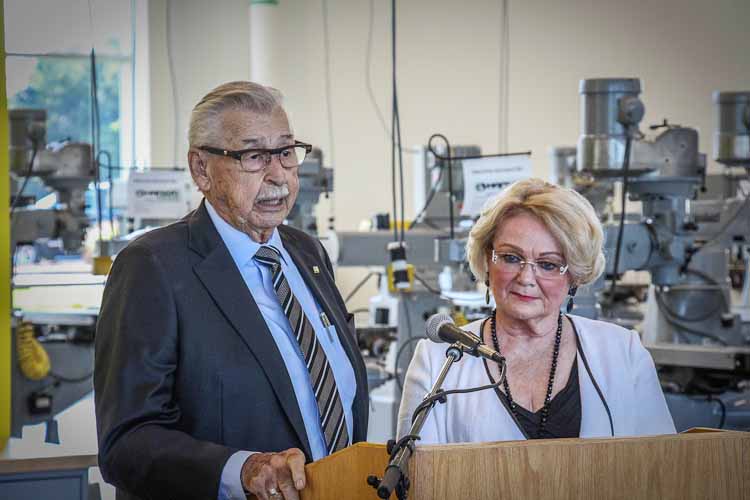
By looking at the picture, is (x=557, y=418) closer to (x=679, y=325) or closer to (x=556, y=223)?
(x=556, y=223)

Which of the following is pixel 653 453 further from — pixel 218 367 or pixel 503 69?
pixel 503 69

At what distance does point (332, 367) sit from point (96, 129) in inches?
84.0

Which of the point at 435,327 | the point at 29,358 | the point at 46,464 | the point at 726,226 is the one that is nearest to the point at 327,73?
the point at 726,226

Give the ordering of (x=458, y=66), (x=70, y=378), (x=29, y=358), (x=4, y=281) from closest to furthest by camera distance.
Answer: (x=4, y=281)
(x=29, y=358)
(x=70, y=378)
(x=458, y=66)

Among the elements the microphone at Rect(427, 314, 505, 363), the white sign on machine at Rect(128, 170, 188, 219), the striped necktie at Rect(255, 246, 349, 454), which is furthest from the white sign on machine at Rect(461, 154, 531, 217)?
the microphone at Rect(427, 314, 505, 363)

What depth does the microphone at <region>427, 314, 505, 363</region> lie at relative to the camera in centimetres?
159

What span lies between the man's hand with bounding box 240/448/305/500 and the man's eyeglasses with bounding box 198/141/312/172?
1.89 feet

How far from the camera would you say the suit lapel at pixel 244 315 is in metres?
1.87

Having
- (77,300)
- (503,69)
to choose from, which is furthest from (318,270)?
(503,69)

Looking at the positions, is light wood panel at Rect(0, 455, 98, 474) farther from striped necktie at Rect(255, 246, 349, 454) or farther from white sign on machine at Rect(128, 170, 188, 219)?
white sign on machine at Rect(128, 170, 188, 219)

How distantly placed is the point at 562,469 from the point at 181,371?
A: 72 cm

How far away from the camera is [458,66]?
942cm

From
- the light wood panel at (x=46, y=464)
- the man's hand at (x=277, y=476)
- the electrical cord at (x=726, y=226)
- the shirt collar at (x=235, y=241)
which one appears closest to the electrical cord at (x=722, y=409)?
the electrical cord at (x=726, y=226)

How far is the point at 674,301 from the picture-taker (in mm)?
4812
